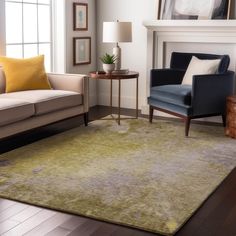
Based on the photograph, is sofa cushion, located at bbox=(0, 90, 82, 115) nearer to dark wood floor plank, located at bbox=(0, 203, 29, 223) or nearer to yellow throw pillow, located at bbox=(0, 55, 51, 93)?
yellow throw pillow, located at bbox=(0, 55, 51, 93)

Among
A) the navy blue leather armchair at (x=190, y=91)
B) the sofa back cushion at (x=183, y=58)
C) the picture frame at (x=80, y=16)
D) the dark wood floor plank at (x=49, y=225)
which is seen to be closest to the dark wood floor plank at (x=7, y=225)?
the dark wood floor plank at (x=49, y=225)

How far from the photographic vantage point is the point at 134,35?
612 centimetres

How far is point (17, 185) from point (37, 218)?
0.58 m

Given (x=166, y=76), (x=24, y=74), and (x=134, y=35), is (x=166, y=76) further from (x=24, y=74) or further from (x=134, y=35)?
(x=24, y=74)

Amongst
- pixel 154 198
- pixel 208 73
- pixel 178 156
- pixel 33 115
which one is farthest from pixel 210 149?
pixel 33 115

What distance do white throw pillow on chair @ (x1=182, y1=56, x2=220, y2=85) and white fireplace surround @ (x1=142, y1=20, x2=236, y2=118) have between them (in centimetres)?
34

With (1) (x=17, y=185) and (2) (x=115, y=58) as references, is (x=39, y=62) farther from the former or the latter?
(1) (x=17, y=185)

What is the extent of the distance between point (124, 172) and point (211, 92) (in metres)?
1.72

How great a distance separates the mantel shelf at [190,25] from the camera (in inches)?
208

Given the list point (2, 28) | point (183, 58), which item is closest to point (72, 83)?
point (2, 28)

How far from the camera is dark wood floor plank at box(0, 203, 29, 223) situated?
2.80m

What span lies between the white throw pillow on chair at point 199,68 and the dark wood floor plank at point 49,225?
2.85m

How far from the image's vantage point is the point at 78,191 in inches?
126

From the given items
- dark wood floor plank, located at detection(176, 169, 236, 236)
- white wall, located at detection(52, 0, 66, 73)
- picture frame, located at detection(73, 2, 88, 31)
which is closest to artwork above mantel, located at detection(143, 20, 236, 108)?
picture frame, located at detection(73, 2, 88, 31)
